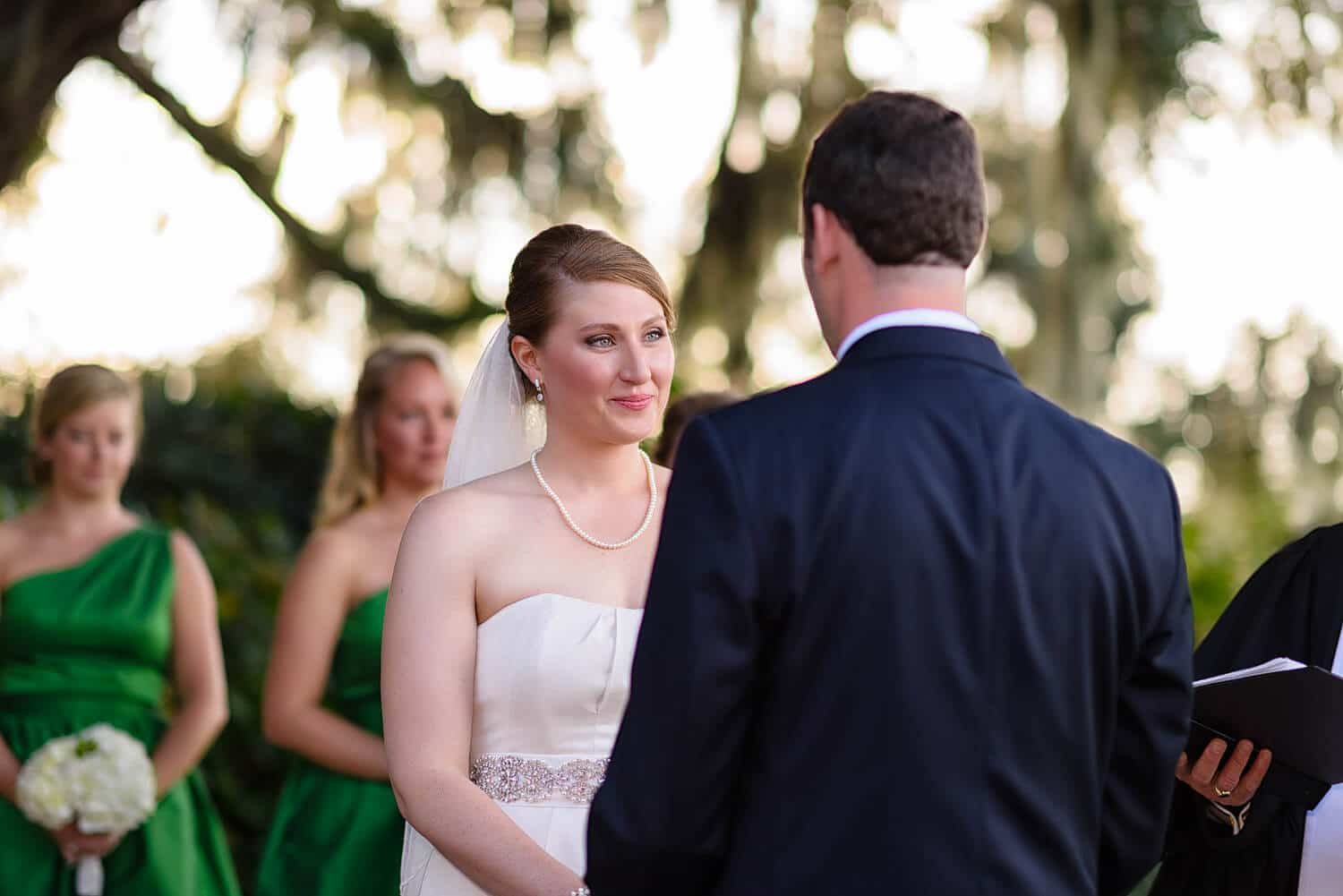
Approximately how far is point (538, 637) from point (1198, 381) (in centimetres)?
682

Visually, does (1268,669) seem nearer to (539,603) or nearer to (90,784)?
(539,603)

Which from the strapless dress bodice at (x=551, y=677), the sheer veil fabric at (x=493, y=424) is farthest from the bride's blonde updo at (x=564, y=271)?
the strapless dress bodice at (x=551, y=677)

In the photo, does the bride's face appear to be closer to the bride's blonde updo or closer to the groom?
the bride's blonde updo

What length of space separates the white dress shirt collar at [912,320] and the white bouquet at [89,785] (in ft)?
10.8

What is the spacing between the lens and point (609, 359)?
10.6 ft

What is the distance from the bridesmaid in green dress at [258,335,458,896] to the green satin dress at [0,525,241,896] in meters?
0.50

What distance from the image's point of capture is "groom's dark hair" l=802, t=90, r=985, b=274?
84.0 inches

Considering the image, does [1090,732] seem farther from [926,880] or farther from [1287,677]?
[1287,677]

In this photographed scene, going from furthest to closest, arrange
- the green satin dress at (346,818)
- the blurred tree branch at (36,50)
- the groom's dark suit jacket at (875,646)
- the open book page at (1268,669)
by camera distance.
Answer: the blurred tree branch at (36,50), the green satin dress at (346,818), the open book page at (1268,669), the groom's dark suit jacket at (875,646)

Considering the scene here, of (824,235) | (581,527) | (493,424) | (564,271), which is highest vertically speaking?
(564,271)

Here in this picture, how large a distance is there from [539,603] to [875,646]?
1.20 m

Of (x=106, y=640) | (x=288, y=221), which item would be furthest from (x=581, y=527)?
(x=288, y=221)

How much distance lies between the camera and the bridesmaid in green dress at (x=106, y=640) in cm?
509

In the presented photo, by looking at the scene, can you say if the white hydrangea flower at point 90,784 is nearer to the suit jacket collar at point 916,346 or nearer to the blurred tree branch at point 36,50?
the blurred tree branch at point 36,50
